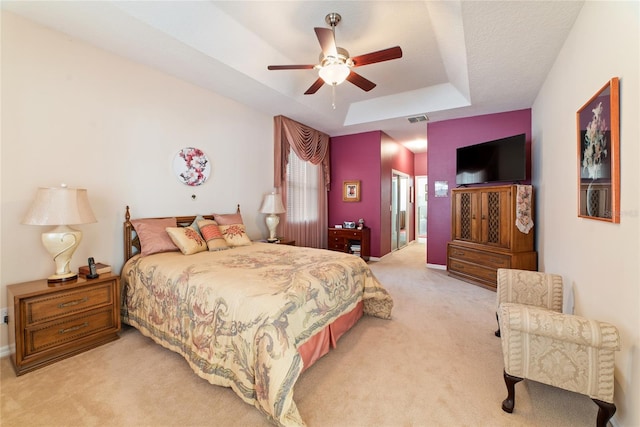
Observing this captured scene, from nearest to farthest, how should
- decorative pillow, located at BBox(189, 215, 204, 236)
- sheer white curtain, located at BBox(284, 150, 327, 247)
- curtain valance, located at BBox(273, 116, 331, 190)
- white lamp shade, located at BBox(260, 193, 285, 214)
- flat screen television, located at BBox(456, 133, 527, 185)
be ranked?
decorative pillow, located at BBox(189, 215, 204, 236) → flat screen television, located at BBox(456, 133, 527, 185) → white lamp shade, located at BBox(260, 193, 285, 214) → curtain valance, located at BBox(273, 116, 331, 190) → sheer white curtain, located at BBox(284, 150, 327, 247)

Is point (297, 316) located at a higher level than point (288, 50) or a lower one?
lower

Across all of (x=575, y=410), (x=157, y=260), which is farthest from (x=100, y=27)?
(x=575, y=410)

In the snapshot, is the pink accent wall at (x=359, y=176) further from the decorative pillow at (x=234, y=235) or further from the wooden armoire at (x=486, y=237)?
the decorative pillow at (x=234, y=235)

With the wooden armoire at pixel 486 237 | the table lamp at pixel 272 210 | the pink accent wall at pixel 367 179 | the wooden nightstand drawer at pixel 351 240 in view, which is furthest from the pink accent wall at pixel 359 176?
the table lamp at pixel 272 210

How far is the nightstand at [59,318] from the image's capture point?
6.41 ft

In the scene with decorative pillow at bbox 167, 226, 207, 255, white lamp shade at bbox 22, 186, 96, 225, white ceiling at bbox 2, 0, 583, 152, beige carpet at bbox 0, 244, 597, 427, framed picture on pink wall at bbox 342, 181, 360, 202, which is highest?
white ceiling at bbox 2, 0, 583, 152

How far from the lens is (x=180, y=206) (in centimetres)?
338

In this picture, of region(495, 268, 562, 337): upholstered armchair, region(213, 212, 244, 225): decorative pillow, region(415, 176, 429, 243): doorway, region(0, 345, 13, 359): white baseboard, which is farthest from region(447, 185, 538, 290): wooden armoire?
region(0, 345, 13, 359): white baseboard

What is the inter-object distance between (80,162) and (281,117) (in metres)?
2.89

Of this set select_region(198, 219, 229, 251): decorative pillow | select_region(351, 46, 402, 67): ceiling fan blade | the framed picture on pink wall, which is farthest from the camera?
the framed picture on pink wall

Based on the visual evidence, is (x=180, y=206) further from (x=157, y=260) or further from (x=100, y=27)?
(x=100, y=27)

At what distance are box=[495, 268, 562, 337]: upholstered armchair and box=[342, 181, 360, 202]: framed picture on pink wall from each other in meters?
3.72

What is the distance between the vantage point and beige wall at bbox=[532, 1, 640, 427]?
1.38 meters

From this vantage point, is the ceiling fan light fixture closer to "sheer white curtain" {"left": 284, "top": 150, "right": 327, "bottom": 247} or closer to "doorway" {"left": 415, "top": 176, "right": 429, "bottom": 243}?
"sheer white curtain" {"left": 284, "top": 150, "right": 327, "bottom": 247}
